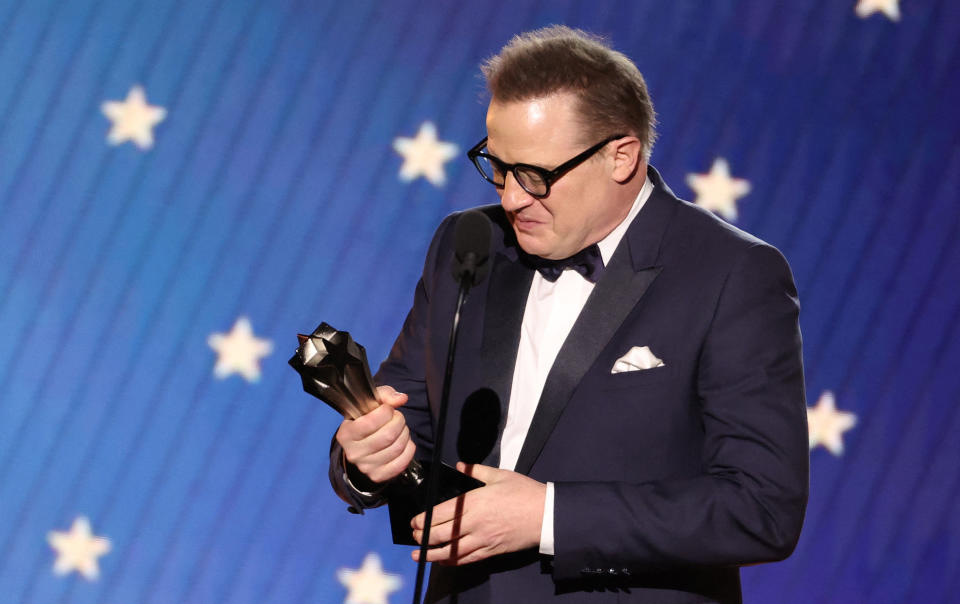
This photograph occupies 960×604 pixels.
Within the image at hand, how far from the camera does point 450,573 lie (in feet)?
4.54

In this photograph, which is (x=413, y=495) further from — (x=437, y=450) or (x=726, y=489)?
(x=726, y=489)

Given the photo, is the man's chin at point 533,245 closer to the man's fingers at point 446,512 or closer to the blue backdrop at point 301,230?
the man's fingers at point 446,512

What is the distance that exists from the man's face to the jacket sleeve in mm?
240

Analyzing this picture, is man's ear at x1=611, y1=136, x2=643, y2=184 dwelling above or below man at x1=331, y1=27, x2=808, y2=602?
above

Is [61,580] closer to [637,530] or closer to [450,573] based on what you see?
[450,573]

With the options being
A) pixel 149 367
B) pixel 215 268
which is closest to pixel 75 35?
pixel 215 268

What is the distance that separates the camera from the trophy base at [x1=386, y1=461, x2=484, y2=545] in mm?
1213

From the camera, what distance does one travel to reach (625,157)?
57.1 inches

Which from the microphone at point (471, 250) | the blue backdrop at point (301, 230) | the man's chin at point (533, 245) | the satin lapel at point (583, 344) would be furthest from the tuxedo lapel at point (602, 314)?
the blue backdrop at point (301, 230)

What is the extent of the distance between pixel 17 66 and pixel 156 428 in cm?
85

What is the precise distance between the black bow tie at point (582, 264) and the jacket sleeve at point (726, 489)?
0.22 meters

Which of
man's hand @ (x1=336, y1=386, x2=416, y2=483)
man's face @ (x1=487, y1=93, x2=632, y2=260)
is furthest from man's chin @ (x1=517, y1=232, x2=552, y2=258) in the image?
man's hand @ (x1=336, y1=386, x2=416, y2=483)

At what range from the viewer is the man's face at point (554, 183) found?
4.51 ft

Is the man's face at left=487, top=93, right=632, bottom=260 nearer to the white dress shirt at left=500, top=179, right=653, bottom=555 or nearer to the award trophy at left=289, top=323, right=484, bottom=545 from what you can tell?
the white dress shirt at left=500, top=179, right=653, bottom=555
